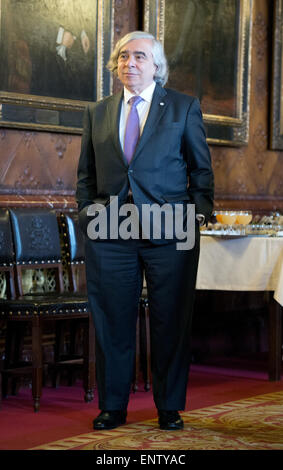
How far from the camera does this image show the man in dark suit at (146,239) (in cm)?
357

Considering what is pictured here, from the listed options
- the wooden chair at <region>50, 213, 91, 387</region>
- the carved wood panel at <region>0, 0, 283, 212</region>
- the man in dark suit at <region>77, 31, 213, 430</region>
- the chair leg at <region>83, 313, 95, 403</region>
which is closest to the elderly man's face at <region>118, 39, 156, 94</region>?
the man in dark suit at <region>77, 31, 213, 430</region>

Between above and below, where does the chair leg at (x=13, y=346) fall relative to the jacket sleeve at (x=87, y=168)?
below

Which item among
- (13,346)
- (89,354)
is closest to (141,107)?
(89,354)

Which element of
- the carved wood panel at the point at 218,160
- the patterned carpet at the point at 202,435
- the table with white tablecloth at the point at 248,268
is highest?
Answer: the carved wood panel at the point at 218,160

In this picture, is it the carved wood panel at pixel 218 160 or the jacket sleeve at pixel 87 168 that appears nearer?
the jacket sleeve at pixel 87 168

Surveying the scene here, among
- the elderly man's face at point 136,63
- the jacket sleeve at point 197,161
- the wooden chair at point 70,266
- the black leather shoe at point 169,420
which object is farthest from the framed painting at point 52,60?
the black leather shoe at point 169,420

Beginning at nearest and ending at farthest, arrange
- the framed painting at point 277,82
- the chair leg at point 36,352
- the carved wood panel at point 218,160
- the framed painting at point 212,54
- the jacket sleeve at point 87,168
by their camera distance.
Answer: the jacket sleeve at point 87,168 < the chair leg at point 36,352 < the carved wood panel at point 218,160 < the framed painting at point 212,54 < the framed painting at point 277,82

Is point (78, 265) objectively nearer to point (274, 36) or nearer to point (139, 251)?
point (139, 251)

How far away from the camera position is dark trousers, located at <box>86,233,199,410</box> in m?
3.62

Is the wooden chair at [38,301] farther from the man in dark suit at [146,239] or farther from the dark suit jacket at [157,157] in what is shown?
the dark suit jacket at [157,157]

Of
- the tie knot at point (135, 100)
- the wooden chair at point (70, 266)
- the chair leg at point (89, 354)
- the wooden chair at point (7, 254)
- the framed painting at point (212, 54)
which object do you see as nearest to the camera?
the tie knot at point (135, 100)
